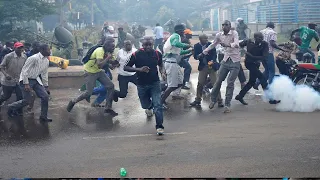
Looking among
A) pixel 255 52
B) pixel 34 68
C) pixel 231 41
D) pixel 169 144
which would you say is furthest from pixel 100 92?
pixel 169 144

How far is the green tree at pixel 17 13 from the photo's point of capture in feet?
69.4

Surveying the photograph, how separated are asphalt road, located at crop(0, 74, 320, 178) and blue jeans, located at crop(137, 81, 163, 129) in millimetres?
355

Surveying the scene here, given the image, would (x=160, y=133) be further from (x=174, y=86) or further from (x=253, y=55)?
(x=253, y=55)

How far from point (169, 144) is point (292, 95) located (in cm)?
400

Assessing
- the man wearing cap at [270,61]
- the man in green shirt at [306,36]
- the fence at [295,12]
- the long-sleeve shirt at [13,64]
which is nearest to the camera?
the long-sleeve shirt at [13,64]

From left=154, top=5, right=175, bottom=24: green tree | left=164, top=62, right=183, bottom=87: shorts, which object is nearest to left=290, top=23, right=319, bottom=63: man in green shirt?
left=164, top=62, right=183, bottom=87: shorts

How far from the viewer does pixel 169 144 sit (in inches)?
311

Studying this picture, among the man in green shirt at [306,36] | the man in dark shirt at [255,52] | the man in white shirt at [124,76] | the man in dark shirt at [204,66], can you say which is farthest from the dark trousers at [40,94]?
the man in green shirt at [306,36]

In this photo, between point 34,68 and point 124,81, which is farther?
point 124,81

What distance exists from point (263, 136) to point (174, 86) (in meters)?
3.36

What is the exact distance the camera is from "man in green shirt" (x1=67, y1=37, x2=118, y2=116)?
1027 centimetres

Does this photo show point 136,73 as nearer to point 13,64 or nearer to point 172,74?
point 172,74

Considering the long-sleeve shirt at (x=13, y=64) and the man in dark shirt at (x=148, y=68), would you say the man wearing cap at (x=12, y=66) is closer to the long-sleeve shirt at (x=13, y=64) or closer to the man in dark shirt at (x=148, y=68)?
the long-sleeve shirt at (x=13, y=64)

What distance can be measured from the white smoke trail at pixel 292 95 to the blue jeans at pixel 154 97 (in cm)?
315
